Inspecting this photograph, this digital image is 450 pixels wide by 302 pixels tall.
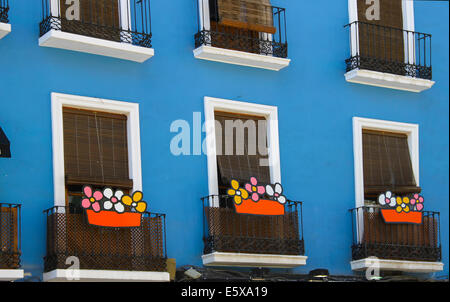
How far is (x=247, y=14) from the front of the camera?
19250 millimetres

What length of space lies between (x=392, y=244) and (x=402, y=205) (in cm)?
69

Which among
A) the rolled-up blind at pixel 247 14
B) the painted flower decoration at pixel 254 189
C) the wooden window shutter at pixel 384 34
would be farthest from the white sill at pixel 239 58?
the painted flower decoration at pixel 254 189

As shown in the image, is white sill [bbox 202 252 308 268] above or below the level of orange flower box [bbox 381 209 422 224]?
below

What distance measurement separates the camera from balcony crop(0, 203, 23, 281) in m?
16.0

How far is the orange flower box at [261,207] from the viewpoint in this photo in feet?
59.9

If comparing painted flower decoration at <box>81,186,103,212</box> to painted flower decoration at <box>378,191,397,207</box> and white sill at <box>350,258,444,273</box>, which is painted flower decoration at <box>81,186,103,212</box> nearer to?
white sill at <box>350,258,444,273</box>

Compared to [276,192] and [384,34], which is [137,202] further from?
[384,34]

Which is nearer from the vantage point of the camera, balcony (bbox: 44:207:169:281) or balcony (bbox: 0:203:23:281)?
balcony (bbox: 0:203:23:281)

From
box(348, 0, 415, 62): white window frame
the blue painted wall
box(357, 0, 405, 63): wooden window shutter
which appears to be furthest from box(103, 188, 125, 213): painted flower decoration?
box(357, 0, 405, 63): wooden window shutter

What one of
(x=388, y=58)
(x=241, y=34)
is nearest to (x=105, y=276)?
(x=241, y=34)

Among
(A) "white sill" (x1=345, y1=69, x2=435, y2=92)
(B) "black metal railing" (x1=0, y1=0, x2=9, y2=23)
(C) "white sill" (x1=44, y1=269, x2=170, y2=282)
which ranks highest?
(B) "black metal railing" (x1=0, y1=0, x2=9, y2=23)

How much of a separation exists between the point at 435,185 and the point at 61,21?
750 centimetres

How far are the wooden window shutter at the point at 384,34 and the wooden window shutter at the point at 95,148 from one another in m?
5.03

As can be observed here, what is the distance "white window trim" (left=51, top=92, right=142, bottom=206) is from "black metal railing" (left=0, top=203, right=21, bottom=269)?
0.84 metres
